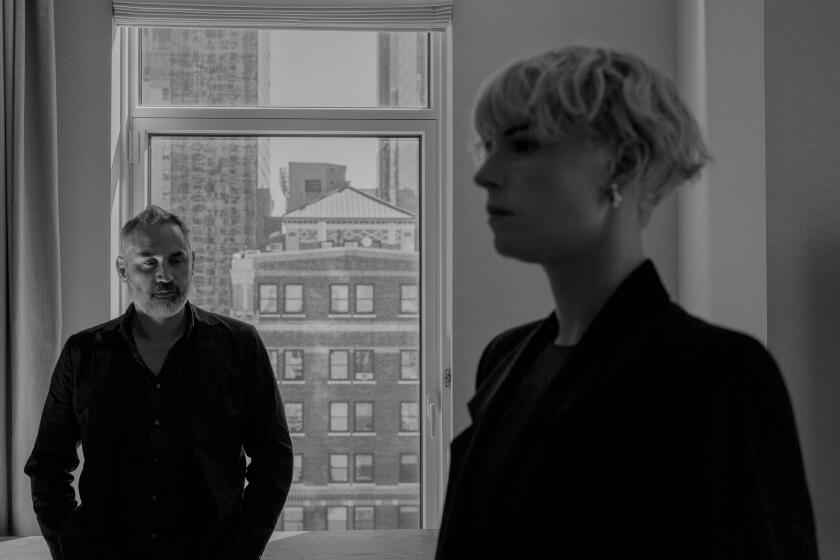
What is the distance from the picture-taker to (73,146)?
306 cm

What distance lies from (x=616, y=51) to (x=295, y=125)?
2.44 meters

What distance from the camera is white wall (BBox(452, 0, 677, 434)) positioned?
310 centimetres

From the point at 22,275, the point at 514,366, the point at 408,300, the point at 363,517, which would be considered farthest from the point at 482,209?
the point at 514,366

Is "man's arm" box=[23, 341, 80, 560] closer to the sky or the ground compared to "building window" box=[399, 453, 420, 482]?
closer to the sky

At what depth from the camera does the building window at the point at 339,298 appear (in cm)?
326

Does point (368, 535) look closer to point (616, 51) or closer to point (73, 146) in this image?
point (73, 146)

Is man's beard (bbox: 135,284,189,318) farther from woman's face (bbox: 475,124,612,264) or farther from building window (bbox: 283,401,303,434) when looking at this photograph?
woman's face (bbox: 475,124,612,264)

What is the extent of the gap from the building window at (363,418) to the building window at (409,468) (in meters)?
0.17

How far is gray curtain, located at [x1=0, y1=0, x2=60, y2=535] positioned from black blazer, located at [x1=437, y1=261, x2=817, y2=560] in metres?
2.41

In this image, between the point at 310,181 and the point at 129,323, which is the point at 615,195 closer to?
the point at 129,323

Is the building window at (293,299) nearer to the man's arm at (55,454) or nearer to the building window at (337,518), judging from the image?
the building window at (337,518)

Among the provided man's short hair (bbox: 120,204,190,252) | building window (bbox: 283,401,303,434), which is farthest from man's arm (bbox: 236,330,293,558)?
building window (bbox: 283,401,303,434)

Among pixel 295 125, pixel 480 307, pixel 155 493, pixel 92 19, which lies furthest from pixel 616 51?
pixel 92 19

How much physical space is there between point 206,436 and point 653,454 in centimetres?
160
